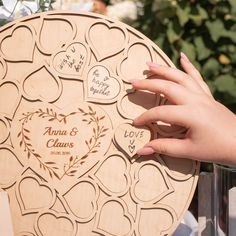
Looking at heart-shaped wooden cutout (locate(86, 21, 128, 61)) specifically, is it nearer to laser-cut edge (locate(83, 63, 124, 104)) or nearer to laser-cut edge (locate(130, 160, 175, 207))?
laser-cut edge (locate(83, 63, 124, 104))

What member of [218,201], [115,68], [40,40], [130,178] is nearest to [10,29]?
[40,40]

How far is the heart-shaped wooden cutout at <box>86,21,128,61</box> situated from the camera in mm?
711

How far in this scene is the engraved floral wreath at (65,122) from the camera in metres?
0.71

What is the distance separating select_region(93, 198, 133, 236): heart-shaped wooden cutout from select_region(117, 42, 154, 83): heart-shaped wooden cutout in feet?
0.55

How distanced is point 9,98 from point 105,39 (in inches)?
6.1

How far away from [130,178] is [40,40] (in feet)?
0.74

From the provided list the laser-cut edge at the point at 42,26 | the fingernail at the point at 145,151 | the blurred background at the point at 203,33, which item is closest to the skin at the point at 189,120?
the fingernail at the point at 145,151

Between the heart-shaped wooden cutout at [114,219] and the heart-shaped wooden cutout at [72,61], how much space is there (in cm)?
18

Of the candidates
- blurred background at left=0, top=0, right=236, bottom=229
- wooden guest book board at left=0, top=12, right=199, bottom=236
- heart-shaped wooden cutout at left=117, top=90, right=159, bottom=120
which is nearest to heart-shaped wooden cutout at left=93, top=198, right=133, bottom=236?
wooden guest book board at left=0, top=12, right=199, bottom=236

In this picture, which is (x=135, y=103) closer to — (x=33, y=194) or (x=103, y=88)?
(x=103, y=88)

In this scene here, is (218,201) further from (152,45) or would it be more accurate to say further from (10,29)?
(10,29)

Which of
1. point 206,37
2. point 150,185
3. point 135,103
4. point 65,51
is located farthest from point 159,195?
point 206,37

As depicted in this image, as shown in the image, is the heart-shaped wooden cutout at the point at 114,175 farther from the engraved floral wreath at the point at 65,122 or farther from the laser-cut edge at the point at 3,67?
the laser-cut edge at the point at 3,67

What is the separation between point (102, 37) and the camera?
2.35 feet
